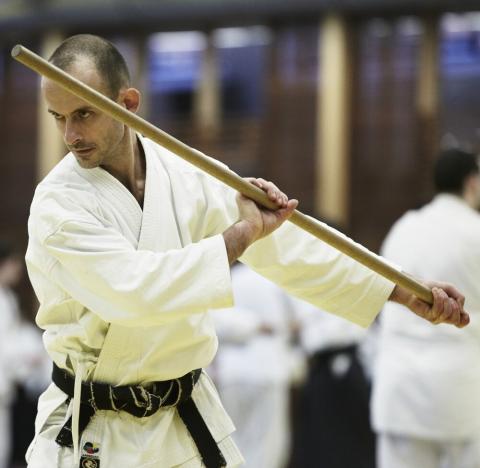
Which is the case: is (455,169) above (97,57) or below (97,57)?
below

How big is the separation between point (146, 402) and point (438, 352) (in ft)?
8.49

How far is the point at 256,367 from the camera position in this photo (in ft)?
26.7

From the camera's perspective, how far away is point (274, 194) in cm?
300

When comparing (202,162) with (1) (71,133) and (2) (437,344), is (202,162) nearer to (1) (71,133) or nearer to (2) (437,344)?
(1) (71,133)

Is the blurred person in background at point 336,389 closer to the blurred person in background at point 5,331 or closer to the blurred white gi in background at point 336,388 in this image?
the blurred white gi in background at point 336,388

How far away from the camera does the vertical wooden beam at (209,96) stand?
39.8ft

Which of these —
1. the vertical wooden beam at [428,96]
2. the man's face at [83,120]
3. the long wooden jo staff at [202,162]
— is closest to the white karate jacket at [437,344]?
the long wooden jo staff at [202,162]

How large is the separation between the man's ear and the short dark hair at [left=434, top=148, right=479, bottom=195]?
2.53 m

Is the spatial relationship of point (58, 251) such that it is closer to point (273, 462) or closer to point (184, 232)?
point (184, 232)

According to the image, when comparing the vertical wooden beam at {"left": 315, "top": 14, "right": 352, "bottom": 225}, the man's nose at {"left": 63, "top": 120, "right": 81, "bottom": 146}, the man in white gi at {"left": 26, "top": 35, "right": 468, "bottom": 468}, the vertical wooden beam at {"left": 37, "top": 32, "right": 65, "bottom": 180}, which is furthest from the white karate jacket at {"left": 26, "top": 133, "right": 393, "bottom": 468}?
the vertical wooden beam at {"left": 37, "top": 32, "right": 65, "bottom": 180}

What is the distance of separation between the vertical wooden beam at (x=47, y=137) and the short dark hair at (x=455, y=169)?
7913mm

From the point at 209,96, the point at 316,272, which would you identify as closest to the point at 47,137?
the point at 209,96

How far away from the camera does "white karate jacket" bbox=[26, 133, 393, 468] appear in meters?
2.77

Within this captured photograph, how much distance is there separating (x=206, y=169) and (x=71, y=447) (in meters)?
0.87
